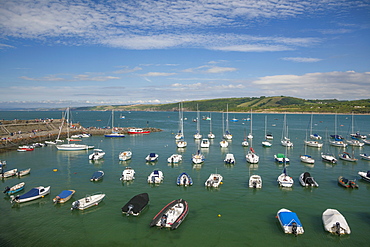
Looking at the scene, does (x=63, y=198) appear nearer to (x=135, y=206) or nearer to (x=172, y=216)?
(x=135, y=206)

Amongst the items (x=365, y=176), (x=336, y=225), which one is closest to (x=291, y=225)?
(x=336, y=225)

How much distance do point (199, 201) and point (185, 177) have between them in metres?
6.15

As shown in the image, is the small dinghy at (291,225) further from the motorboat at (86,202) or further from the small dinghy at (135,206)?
the motorboat at (86,202)

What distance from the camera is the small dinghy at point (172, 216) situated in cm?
2267

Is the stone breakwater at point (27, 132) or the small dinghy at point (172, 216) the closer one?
the small dinghy at point (172, 216)

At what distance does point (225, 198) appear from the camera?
3008 cm

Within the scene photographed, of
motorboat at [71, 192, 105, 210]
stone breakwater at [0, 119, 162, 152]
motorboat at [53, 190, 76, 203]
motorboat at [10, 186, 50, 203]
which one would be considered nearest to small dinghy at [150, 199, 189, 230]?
motorboat at [71, 192, 105, 210]

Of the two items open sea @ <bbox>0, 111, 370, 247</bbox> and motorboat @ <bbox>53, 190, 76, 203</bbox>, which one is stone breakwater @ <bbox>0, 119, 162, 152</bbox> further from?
motorboat @ <bbox>53, 190, 76, 203</bbox>

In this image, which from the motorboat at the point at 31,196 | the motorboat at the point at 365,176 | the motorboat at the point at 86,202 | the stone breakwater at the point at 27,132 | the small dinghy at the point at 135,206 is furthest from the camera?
the stone breakwater at the point at 27,132

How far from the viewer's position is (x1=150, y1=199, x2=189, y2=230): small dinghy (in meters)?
22.7

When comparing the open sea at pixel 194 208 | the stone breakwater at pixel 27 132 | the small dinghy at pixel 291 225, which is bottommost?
the open sea at pixel 194 208

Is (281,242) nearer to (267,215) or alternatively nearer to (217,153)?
(267,215)

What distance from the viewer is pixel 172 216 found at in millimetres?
23594

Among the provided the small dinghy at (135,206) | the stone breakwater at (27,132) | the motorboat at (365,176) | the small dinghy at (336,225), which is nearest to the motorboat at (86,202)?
the small dinghy at (135,206)
